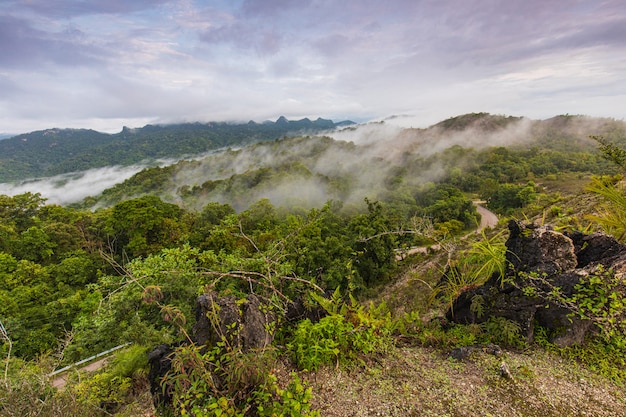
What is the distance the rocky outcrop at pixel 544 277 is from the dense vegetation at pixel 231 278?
0.23 metres

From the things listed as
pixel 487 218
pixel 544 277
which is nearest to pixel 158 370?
pixel 544 277

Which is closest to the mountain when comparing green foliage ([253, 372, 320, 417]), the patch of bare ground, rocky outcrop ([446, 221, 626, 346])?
rocky outcrop ([446, 221, 626, 346])

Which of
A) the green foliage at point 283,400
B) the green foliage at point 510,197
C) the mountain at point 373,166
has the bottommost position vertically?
the green foliage at point 510,197

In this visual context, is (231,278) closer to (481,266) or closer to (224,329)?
(224,329)

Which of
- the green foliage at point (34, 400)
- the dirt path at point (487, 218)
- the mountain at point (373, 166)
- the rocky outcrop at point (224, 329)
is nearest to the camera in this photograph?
the green foliage at point (34, 400)

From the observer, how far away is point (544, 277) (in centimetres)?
422

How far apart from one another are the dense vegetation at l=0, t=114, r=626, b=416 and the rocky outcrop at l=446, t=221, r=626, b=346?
226 millimetres

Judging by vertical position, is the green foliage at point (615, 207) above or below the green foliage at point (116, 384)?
above

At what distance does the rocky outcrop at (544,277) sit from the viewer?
399cm

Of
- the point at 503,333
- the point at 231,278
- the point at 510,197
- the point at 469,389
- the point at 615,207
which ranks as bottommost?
the point at 510,197

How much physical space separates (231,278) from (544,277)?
21.2ft

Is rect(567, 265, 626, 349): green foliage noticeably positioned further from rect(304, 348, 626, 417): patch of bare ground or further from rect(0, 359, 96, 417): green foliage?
rect(0, 359, 96, 417): green foliage

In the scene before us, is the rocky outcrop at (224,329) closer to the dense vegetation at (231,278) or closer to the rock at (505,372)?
the dense vegetation at (231,278)

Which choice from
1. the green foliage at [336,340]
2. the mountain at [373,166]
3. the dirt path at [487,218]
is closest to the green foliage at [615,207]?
the green foliage at [336,340]
